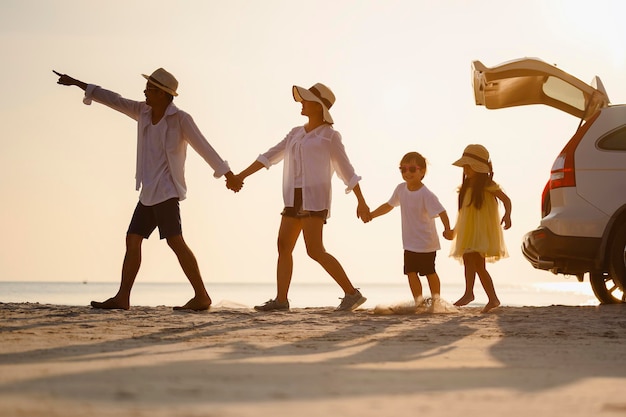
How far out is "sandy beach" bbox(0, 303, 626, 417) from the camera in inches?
148

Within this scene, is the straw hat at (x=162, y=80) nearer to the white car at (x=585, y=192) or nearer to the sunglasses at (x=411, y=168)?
the sunglasses at (x=411, y=168)

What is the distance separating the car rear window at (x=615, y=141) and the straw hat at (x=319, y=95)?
2678mm

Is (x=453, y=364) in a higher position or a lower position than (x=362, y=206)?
lower

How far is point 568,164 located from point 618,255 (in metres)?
1.00

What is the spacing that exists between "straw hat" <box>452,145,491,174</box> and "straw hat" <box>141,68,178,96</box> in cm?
317

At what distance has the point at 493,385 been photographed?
448cm

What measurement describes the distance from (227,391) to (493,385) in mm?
1157

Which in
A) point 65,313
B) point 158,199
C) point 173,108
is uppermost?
point 173,108

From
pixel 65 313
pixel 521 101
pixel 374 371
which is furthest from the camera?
pixel 521 101

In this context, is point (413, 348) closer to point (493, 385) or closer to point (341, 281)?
point (493, 385)

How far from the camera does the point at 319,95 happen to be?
10.7m

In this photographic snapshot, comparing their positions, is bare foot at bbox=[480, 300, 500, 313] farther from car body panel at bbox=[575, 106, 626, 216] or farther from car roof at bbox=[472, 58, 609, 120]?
car roof at bbox=[472, 58, 609, 120]

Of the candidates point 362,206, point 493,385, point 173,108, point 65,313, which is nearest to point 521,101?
point 362,206

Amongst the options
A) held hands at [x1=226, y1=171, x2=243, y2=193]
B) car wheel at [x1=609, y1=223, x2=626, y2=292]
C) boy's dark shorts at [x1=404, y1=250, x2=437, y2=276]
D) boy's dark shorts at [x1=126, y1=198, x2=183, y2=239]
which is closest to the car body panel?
car wheel at [x1=609, y1=223, x2=626, y2=292]
